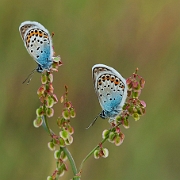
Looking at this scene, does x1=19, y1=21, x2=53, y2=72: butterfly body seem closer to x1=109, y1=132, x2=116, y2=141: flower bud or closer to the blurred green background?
x1=109, y1=132, x2=116, y2=141: flower bud

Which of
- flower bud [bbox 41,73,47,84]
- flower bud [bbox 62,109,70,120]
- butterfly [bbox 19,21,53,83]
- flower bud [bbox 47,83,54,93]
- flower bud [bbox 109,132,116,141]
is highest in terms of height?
butterfly [bbox 19,21,53,83]

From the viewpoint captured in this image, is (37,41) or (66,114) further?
(37,41)

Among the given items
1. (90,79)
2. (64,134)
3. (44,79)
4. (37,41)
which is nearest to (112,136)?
(64,134)

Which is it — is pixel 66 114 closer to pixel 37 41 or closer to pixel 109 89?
pixel 109 89

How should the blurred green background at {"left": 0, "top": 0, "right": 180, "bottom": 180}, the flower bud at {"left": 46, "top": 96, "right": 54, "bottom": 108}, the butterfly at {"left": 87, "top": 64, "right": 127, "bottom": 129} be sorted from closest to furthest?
the flower bud at {"left": 46, "top": 96, "right": 54, "bottom": 108} → the butterfly at {"left": 87, "top": 64, "right": 127, "bottom": 129} → the blurred green background at {"left": 0, "top": 0, "right": 180, "bottom": 180}

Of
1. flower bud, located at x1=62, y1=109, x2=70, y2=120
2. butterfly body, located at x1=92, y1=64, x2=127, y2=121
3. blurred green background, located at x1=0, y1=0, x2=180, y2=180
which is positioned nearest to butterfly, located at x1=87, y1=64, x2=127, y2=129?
butterfly body, located at x1=92, y1=64, x2=127, y2=121

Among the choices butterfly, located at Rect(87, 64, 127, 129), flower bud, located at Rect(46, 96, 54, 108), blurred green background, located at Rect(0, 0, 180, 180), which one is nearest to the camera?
flower bud, located at Rect(46, 96, 54, 108)
